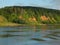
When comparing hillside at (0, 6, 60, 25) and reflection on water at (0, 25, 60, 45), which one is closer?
reflection on water at (0, 25, 60, 45)

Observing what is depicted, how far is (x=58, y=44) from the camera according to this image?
50.5ft

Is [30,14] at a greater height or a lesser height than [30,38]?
lesser

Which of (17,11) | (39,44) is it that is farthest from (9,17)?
(39,44)

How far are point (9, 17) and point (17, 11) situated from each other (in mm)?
8853

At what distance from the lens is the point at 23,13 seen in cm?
7944

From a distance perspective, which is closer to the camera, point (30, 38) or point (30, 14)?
point (30, 38)

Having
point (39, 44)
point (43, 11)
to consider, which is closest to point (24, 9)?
point (43, 11)

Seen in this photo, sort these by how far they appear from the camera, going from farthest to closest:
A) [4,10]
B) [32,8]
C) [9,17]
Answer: [32,8]
[4,10]
[9,17]

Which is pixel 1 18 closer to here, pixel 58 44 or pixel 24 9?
pixel 24 9

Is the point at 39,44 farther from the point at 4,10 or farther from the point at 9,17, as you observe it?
the point at 4,10

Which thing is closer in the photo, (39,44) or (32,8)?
(39,44)

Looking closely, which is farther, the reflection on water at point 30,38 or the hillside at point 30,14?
the hillside at point 30,14

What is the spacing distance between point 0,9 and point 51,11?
19.1 m

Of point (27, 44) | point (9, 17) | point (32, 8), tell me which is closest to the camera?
point (27, 44)
